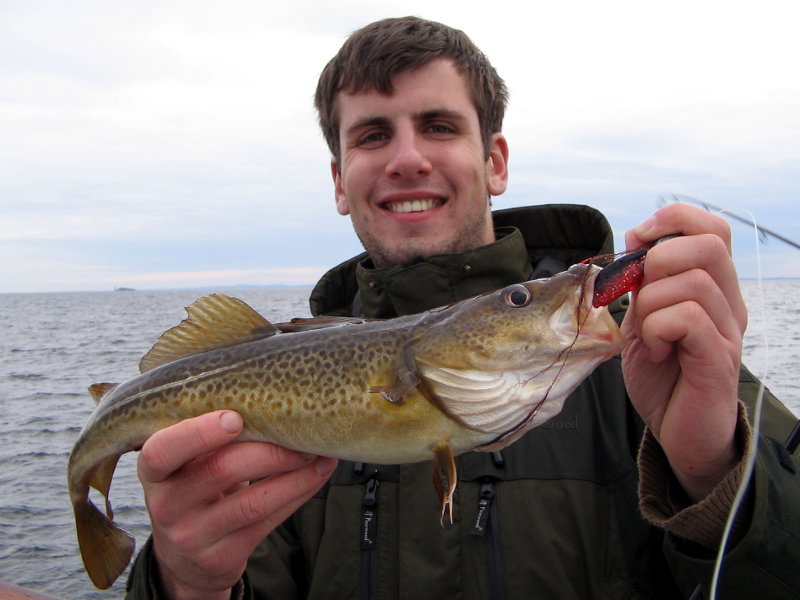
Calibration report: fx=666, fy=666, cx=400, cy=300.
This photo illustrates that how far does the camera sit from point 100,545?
3.13m

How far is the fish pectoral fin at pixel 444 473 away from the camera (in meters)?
2.36

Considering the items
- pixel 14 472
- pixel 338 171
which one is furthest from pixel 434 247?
pixel 14 472

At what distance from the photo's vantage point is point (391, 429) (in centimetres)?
254

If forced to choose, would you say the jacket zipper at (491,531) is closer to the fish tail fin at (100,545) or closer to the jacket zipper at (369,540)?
the jacket zipper at (369,540)

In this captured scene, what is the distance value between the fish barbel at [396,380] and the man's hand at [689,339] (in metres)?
0.19

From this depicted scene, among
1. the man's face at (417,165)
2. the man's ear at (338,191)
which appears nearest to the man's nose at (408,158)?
the man's face at (417,165)

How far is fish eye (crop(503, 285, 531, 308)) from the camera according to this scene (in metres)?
2.55

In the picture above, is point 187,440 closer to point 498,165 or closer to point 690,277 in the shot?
point 690,277

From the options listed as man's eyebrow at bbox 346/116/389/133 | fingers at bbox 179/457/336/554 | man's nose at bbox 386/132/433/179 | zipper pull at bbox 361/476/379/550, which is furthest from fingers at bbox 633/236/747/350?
man's eyebrow at bbox 346/116/389/133

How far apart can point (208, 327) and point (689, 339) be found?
2028mm

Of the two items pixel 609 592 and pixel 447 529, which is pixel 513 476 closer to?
pixel 447 529

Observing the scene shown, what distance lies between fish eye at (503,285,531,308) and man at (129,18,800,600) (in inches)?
15.9

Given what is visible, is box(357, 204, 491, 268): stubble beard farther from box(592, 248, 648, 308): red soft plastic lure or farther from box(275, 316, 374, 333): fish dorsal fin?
box(592, 248, 648, 308): red soft plastic lure

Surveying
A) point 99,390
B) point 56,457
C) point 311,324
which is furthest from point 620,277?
point 56,457
